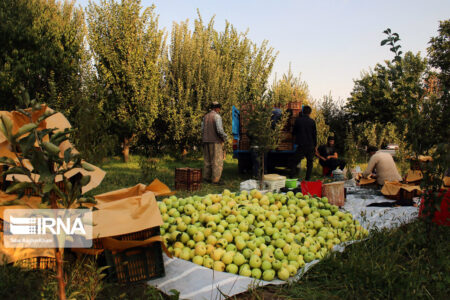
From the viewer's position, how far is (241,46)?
19469 mm

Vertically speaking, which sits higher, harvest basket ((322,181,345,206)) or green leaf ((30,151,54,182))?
green leaf ((30,151,54,182))

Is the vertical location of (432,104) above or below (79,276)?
above

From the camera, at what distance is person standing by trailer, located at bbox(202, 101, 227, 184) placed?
9227 millimetres

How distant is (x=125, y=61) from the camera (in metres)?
13.9

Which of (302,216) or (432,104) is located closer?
(432,104)

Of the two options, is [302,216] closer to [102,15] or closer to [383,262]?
[383,262]

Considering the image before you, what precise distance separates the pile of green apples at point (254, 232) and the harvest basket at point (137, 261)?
15.6 inches

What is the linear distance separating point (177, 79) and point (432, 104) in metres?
13.2

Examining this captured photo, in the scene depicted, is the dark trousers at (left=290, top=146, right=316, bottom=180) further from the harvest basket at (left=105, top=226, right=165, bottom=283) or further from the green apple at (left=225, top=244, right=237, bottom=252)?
the harvest basket at (left=105, top=226, right=165, bottom=283)

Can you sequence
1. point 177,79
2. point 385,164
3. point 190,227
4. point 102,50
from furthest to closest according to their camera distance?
point 177,79 < point 102,50 < point 385,164 < point 190,227

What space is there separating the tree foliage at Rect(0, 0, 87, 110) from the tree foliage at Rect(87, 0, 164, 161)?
1077 mm

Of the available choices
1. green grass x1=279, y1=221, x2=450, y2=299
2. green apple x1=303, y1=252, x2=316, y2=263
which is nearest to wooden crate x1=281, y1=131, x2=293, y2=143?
green grass x1=279, y1=221, x2=450, y2=299

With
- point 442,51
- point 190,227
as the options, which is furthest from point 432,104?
point 442,51

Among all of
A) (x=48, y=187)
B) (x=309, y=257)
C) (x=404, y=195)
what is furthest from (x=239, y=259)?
(x=404, y=195)
